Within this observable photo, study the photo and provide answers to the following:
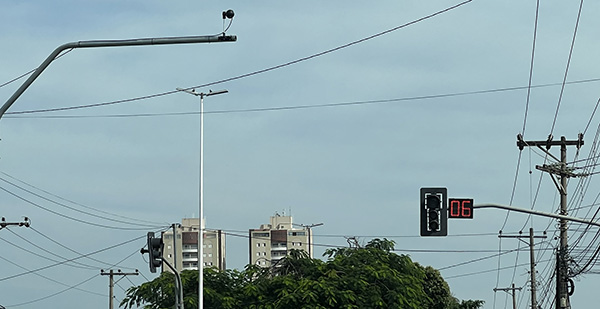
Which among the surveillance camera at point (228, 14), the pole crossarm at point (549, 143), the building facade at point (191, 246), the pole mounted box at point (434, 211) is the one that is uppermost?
the building facade at point (191, 246)

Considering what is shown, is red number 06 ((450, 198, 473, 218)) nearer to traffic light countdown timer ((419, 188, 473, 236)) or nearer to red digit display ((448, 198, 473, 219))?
red digit display ((448, 198, 473, 219))

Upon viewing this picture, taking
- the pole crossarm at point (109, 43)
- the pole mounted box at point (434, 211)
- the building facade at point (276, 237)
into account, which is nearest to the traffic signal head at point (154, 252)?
the pole mounted box at point (434, 211)

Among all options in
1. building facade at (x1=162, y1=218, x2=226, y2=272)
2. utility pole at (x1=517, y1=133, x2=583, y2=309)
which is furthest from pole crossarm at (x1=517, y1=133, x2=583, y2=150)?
building facade at (x1=162, y1=218, x2=226, y2=272)

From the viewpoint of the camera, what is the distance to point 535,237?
215ft

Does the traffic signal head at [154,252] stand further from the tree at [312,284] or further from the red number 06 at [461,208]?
the tree at [312,284]

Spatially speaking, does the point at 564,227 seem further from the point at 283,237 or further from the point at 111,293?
the point at 283,237

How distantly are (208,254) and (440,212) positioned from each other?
5848 inches

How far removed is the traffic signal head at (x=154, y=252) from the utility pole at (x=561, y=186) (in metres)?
17.4

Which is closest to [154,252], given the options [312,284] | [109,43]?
[312,284]

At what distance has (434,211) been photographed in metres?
26.0

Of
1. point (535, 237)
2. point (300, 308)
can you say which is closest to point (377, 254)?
point (300, 308)

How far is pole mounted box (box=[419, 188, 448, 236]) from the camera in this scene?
26.0 meters

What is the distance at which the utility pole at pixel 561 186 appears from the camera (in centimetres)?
4409

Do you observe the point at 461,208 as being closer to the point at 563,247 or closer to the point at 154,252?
the point at 154,252
